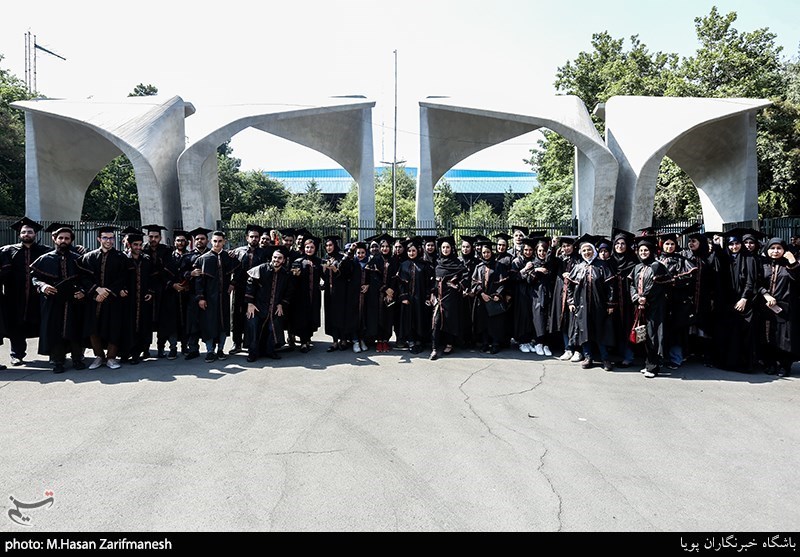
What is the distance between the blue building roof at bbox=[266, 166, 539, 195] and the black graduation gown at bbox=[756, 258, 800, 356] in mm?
59694

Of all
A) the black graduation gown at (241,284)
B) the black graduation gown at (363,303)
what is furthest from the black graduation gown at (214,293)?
the black graduation gown at (363,303)

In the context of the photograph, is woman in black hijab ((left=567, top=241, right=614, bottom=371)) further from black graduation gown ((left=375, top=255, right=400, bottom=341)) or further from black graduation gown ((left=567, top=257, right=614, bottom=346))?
black graduation gown ((left=375, top=255, right=400, bottom=341))

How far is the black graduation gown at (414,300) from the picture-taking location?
8484 millimetres

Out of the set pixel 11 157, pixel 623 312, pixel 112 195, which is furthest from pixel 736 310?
pixel 112 195

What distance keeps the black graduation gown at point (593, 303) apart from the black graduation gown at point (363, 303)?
315 centimetres

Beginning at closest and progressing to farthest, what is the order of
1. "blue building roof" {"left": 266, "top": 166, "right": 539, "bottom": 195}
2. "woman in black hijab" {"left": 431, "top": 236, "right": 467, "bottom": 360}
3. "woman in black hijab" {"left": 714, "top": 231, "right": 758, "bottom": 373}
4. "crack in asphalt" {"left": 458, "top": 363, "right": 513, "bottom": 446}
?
"crack in asphalt" {"left": 458, "top": 363, "right": 513, "bottom": 446} → "woman in black hijab" {"left": 714, "top": 231, "right": 758, "bottom": 373} → "woman in black hijab" {"left": 431, "top": 236, "right": 467, "bottom": 360} → "blue building roof" {"left": 266, "top": 166, "right": 539, "bottom": 195}

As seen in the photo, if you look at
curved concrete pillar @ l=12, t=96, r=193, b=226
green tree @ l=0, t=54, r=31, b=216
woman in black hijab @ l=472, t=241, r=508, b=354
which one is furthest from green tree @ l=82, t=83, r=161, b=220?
woman in black hijab @ l=472, t=241, r=508, b=354

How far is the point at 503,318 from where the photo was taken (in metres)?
8.51

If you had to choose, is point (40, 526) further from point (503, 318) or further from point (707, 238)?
point (707, 238)

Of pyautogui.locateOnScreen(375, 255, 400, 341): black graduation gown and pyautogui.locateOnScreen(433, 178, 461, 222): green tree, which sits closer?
pyautogui.locateOnScreen(375, 255, 400, 341): black graduation gown

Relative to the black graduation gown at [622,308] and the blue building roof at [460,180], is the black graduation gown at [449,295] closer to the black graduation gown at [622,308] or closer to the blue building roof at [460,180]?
the black graduation gown at [622,308]

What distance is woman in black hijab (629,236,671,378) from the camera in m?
6.88
